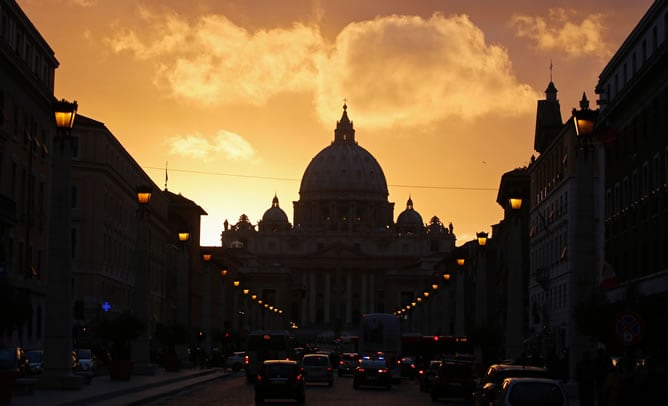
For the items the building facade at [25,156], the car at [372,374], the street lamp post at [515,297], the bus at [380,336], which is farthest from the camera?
the bus at [380,336]

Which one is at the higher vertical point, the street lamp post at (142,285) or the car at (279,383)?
the street lamp post at (142,285)

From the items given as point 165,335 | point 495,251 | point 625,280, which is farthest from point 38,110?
point 495,251

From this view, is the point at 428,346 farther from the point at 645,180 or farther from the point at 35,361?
the point at 35,361

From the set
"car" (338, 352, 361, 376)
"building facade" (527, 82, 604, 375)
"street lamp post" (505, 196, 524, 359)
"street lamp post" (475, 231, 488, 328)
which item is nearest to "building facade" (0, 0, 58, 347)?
"street lamp post" (505, 196, 524, 359)

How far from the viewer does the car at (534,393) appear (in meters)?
25.4

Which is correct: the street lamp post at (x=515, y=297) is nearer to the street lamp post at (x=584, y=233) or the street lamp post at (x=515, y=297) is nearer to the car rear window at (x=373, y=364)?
the car rear window at (x=373, y=364)

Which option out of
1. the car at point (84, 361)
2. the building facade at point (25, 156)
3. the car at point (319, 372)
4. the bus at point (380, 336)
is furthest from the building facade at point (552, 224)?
the building facade at point (25, 156)

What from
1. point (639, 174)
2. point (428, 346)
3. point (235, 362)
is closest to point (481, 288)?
point (639, 174)

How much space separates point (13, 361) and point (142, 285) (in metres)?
18.6

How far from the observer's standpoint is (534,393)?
25594mm

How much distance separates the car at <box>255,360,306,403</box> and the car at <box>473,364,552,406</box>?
1124 cm

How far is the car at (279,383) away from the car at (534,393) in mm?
18451

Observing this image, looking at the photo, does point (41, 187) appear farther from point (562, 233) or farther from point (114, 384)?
point (562, 233)

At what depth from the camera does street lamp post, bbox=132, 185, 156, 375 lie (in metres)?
54.5
